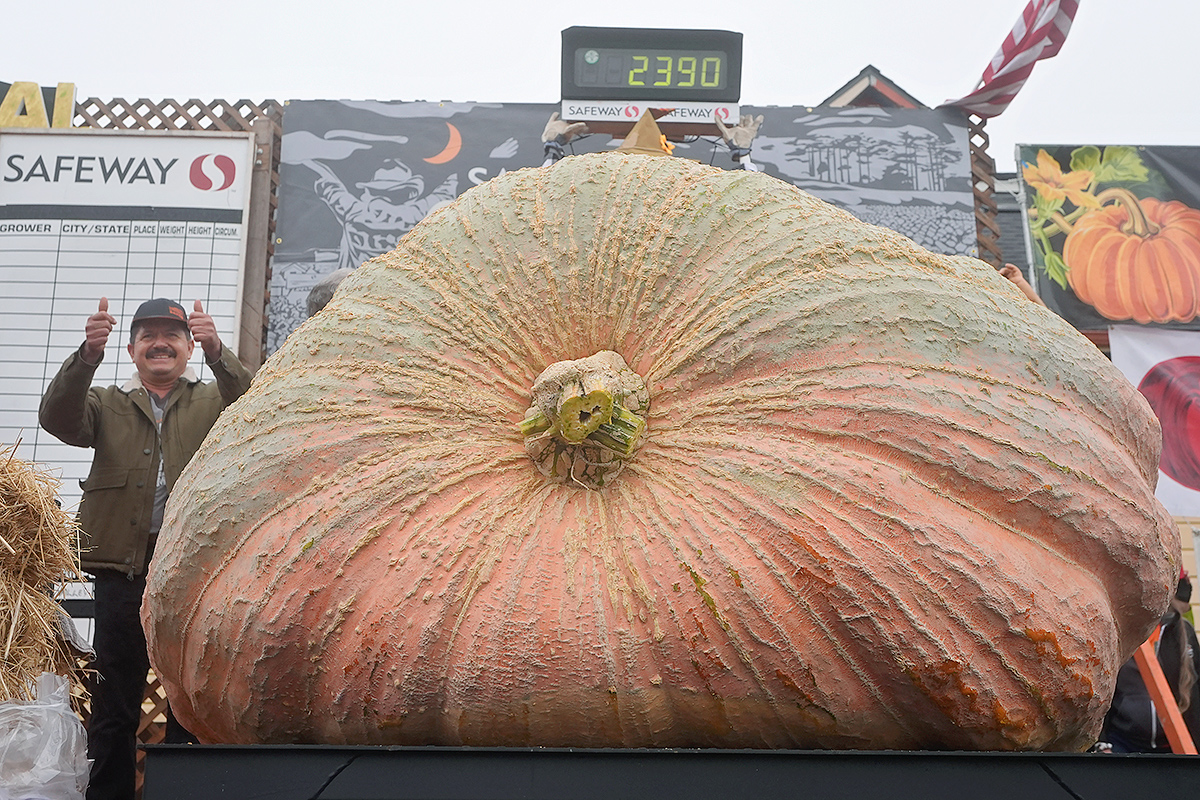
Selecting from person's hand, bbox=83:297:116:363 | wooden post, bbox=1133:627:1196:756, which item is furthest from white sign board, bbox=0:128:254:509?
wooden post, bbox=1133:627:1196:756

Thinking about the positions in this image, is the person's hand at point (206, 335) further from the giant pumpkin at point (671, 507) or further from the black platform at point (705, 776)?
the black platform at point (705, 776)

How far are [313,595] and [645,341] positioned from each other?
55 centimetres

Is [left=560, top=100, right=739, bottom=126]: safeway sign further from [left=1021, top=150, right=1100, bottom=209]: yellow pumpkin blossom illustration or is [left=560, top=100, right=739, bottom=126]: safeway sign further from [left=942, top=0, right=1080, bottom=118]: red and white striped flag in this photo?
[left=1021, top=150, right=1100, bottom=209]: yellow pumpkin blossom illustration

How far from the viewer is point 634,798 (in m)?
0.97

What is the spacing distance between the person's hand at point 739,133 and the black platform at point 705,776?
426 cm

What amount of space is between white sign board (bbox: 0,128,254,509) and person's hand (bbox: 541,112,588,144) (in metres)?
1.72

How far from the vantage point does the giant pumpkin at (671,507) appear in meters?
1.07

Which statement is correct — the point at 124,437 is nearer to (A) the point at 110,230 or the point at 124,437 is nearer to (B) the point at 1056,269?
(A) the point at 110,230

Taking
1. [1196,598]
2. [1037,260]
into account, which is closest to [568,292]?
[1037,260]

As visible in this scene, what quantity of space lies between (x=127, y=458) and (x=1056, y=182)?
17.1 ft

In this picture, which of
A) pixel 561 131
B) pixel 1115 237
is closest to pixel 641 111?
pixel 561 131

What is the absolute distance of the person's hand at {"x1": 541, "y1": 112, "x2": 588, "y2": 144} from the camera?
4516 millimetres

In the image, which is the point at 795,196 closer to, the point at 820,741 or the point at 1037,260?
the point at 820,741

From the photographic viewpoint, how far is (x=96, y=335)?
264cm
